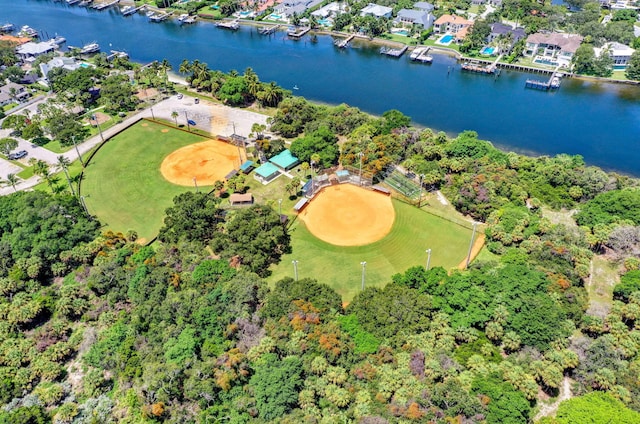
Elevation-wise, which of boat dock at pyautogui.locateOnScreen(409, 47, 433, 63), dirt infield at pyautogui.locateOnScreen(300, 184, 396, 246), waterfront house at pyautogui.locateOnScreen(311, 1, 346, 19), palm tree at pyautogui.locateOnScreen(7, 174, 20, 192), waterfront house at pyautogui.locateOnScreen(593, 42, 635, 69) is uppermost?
waterfront house at pyautogui.locateOnScreen(593, 42, 635, 69)

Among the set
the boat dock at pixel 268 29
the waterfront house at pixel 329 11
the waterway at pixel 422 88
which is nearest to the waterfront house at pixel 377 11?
the waterfront house at pixel 329 11

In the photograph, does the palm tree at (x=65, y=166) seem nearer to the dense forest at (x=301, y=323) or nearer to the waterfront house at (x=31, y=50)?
the dense forest at (x=301, y=323)

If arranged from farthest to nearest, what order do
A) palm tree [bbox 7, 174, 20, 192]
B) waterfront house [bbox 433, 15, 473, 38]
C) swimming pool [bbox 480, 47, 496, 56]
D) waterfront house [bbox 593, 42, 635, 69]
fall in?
1. waterfront house [bbox 433, 15, 473, 38]
2. swimming pool [bbox 480, 47, 496, 56]
3. waterfront house [bbox 593, 42, 635, 69]
4. palm tree [bbox 7, 174, 20, 192]

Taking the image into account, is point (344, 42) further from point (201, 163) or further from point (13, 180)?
point (13, 180)

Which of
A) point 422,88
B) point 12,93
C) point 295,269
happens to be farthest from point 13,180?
point 422,88

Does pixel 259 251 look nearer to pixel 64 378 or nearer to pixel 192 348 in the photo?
pixel 192 348

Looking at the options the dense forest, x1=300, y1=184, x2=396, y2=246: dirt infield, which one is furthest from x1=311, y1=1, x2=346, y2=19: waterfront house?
the dense forest

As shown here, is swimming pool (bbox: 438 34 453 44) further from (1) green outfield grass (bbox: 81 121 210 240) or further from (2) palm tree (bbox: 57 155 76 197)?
(2) palm tree (bbox: 57 155 76 197)
